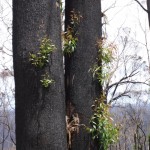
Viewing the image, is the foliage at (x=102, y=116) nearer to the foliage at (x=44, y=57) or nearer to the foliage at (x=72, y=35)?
the foliage at (x=72, y=35)

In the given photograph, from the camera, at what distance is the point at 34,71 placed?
248 cm

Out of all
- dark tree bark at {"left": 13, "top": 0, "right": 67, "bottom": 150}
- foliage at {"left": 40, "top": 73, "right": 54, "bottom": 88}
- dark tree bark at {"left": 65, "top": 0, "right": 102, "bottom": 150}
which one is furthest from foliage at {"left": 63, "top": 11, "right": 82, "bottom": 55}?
foliage at {"left": 40, "top": 73, "right": 54, "bottom": 88}

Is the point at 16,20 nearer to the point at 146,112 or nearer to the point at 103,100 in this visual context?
the point at 103,100

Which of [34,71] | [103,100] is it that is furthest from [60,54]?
[103,100]

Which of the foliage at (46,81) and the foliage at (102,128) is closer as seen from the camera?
the foliage at (46,81)

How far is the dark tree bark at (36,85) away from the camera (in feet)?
7.98

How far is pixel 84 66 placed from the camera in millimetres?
3000

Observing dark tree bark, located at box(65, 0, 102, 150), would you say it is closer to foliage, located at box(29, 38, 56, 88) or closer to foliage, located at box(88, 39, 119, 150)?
foliage, located at box(88, 39, 119, 150)

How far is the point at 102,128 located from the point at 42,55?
821 mm

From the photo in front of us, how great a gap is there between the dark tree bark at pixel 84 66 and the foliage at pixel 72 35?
0.09 ft

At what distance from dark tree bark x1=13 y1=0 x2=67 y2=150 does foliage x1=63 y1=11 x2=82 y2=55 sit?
40 cm

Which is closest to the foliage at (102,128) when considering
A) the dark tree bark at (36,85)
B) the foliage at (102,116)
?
the foliage at (102,116)

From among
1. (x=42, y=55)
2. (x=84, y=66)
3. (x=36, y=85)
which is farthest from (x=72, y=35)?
(x=36, y=85)

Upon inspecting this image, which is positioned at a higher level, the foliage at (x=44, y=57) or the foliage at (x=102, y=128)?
the foliage at (x=44, y=57)
